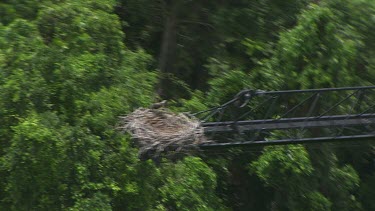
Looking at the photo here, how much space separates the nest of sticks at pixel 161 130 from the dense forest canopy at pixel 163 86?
0.28m

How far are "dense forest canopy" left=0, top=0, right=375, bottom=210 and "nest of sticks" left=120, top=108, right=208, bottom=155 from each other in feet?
0.91

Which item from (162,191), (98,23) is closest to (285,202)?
(162,191)

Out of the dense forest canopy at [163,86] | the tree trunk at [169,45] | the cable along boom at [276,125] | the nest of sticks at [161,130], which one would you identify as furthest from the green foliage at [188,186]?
the tree trunk at [169,45]

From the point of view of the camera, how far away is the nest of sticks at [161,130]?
388 inches

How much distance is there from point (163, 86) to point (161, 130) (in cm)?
382

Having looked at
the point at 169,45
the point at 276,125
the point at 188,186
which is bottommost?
the point at 188,186

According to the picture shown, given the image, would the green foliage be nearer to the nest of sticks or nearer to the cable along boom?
the cable along boom

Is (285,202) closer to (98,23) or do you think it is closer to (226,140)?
(226,140)

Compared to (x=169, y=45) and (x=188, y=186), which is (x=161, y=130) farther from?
(x=169, y=45)

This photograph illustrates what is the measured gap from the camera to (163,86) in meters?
13.8

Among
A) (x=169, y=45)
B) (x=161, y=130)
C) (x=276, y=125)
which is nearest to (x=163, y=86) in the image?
(x=169, y=45)

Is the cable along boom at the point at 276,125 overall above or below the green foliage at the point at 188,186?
above

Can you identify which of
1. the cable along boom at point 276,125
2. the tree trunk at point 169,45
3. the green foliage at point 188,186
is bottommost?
the green foliage at point 188,186

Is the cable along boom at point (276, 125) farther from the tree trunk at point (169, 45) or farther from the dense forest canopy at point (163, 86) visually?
the tree trunk at point (169, 45)
